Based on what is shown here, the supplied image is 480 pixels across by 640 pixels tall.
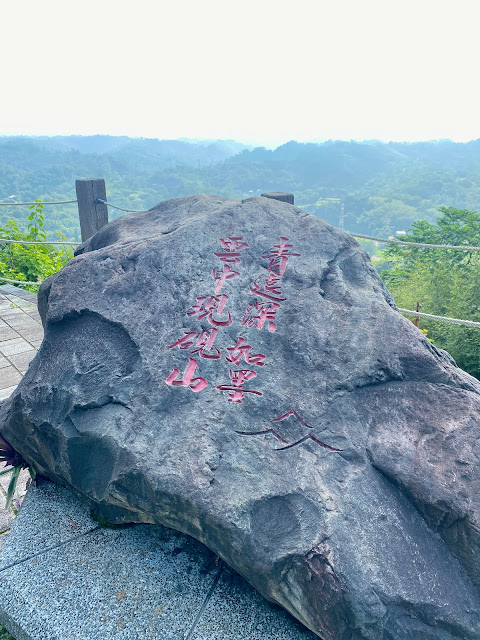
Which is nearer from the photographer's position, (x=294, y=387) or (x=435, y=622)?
(x=435, y=622)

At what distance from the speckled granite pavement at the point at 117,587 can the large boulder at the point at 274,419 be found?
17 centimetres

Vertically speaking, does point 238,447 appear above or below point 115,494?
above

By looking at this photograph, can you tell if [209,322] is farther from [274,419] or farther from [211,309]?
[274,419]

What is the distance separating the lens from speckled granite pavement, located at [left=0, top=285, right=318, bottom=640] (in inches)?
72.9

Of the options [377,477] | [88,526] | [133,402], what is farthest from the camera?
[88,526]

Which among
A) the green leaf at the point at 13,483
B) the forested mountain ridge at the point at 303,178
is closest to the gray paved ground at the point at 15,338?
the green leaf at the point at 13,483

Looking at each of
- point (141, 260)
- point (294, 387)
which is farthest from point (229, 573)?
point (141, 260)

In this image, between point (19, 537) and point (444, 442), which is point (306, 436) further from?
point (19, 537)

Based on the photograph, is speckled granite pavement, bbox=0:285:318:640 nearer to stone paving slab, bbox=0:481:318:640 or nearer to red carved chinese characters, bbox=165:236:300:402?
stone paving slab, bbox=0:481:318:640

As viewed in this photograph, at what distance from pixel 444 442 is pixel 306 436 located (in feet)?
1.75

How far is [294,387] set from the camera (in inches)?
83.7

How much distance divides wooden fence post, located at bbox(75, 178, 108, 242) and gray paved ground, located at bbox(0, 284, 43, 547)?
4.36ft

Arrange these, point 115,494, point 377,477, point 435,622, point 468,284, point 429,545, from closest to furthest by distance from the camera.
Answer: point 435,622 → point 429,545 → point 377,477 → point 115,494 → point 468,284

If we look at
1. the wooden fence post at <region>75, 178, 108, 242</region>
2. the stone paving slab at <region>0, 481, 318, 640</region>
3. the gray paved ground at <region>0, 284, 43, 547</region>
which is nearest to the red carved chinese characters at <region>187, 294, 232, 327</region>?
the stone paving slab at <region>0, 481, 318, 640</region>
